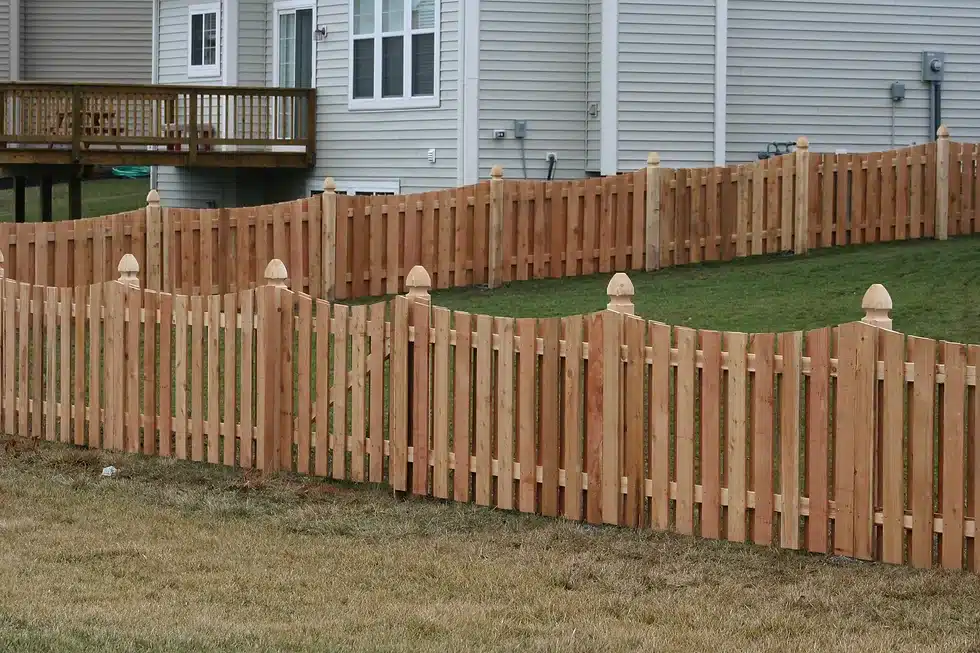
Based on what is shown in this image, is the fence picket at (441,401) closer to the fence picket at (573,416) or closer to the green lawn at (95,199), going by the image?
the fence picket at (573,416)

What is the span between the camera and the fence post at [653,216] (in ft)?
59.2

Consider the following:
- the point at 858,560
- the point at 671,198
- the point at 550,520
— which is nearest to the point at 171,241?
the point at 671,198

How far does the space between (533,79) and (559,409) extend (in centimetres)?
1379

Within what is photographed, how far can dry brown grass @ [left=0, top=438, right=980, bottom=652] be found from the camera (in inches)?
242

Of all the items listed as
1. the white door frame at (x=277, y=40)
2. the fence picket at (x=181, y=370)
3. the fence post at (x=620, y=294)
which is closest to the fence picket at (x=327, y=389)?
the fence picket at (x=181, y=370)

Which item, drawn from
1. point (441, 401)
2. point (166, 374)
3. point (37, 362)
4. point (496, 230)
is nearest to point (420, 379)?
point (441, 401)

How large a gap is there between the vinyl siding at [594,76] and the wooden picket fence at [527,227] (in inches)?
154

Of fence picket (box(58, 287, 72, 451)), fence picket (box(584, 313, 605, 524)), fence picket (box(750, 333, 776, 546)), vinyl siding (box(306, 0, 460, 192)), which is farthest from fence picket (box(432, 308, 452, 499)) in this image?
vinyl siding (box(306, 0, 460, 192))

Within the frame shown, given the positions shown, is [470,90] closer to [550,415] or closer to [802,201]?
[802,201]

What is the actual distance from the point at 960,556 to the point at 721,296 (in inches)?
316

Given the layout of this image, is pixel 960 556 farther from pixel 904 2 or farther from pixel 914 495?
pixel 904 2

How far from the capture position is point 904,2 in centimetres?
2328

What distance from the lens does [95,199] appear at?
34.8m

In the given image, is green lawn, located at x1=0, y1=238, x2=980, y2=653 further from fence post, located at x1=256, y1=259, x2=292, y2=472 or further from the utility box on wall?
the utility box on wall
